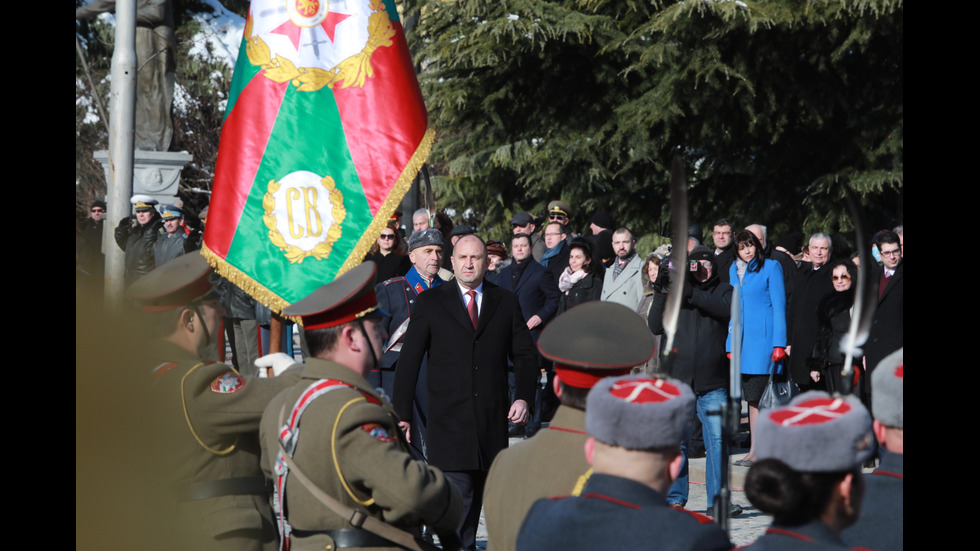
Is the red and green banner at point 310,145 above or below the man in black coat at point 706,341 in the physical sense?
above

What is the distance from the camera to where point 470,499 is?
6.44 meters

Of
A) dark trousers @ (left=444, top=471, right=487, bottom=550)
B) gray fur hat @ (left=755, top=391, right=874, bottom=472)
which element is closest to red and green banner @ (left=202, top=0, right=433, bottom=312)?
dark trousers @ (left=444, top=471, right=487, bottom=550)

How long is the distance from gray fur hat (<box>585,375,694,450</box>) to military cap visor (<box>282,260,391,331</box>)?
107cm

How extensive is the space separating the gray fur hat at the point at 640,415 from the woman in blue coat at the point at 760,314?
6.48m

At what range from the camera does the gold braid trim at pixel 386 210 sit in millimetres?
7035

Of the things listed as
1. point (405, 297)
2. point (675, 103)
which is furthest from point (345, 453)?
point (675, 103)

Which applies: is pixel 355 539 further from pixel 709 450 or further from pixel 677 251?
pixel 709 450

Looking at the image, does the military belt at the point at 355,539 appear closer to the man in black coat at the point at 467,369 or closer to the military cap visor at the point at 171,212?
the man in black coat at the point at 467,369

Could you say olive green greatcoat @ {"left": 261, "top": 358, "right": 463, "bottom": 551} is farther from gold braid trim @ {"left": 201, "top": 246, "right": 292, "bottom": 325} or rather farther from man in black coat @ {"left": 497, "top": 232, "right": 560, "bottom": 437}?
man in black coat @ {"left": 497, "top": 232, "right": 560, "bottom": 437}

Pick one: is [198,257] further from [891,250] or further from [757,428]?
[891,250]

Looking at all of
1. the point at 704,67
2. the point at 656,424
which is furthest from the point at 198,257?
the point at 704,67

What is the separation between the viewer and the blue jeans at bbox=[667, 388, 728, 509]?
7172 millimetres

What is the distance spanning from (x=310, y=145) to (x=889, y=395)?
485 centimetres

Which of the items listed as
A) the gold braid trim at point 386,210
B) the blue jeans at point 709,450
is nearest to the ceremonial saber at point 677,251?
the blue jeans at point 709,450
